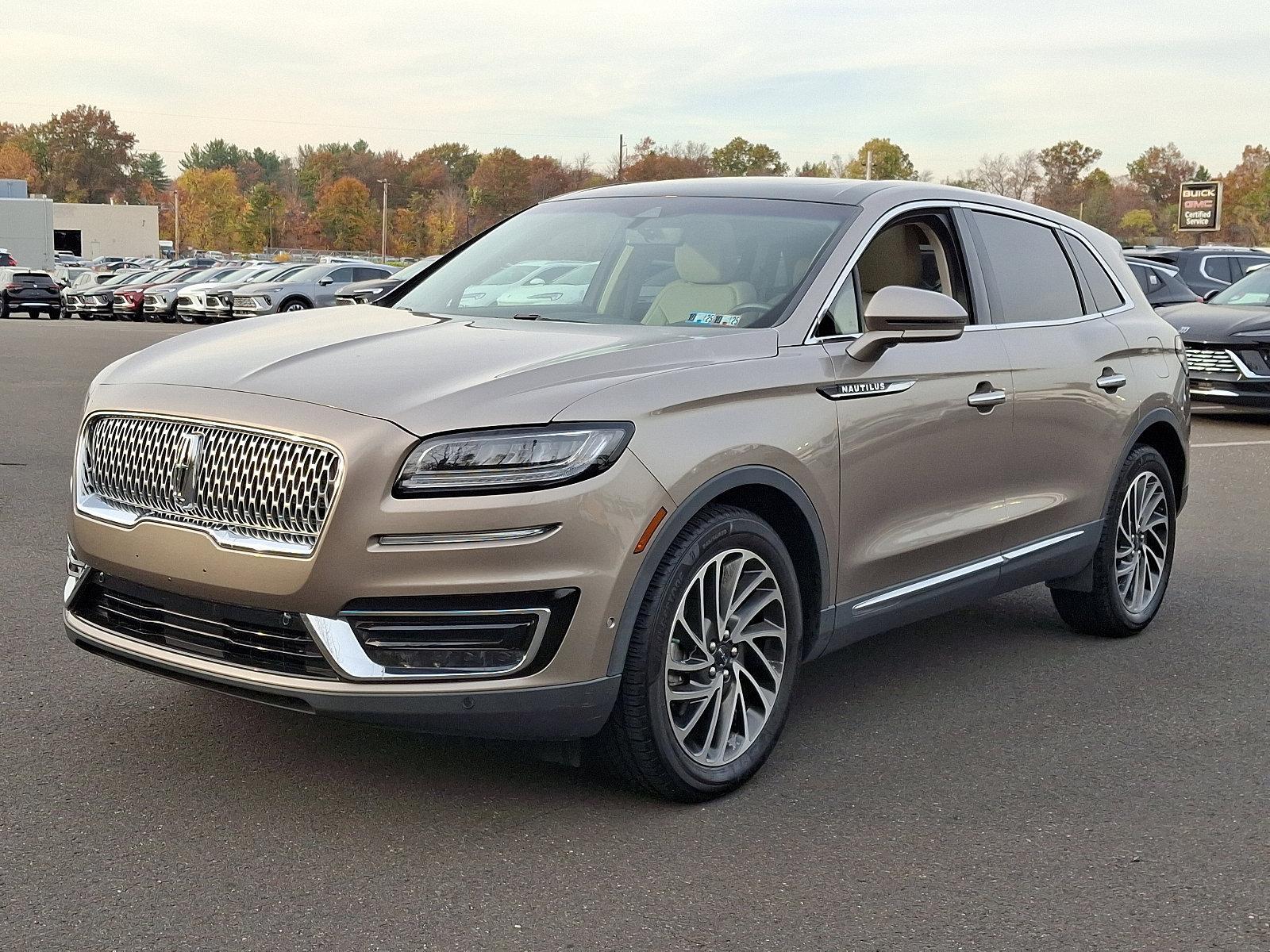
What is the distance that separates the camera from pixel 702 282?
485 centimetres

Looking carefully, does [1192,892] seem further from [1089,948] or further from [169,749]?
[169,749]

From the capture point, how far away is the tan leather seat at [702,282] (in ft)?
15.5

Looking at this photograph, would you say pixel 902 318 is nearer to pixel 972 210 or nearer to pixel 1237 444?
pixel 972 210

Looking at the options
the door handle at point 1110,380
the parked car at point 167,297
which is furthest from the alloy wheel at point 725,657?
the parked car at point 167,297

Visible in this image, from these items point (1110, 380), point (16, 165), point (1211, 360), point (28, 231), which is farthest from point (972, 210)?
point (16, 165)

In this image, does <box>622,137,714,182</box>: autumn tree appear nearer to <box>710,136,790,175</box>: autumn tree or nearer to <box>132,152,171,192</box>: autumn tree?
<box>710,136,790,175</box>: autumn tree

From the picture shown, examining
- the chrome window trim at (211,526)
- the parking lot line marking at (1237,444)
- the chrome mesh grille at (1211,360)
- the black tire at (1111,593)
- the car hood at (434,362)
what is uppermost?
the car hood at (434,362)

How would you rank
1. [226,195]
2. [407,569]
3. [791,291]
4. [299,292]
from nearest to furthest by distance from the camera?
[407,569] < [791,291] < [299,292] < [226,195]

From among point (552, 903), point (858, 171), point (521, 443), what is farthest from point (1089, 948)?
point (858, 171)

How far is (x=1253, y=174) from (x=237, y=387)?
127585mm

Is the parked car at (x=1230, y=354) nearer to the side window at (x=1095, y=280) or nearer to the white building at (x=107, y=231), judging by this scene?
the side window at (x=1095, y=280)

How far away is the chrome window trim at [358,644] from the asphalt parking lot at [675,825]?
46 cm

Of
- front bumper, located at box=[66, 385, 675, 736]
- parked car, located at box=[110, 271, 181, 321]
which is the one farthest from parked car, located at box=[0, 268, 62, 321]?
front bumper, located at box=[66, 385, 675, 736]

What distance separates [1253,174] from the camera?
388 feet
